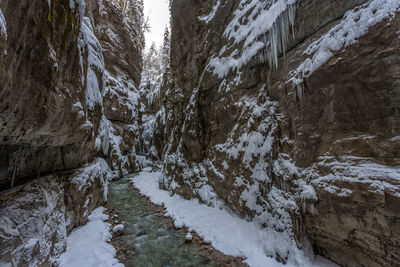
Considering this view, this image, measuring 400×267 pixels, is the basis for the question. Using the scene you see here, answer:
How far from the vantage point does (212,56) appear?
7875 mm

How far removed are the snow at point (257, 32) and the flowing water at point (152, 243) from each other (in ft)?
19.9

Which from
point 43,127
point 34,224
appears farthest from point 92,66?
point 34,224

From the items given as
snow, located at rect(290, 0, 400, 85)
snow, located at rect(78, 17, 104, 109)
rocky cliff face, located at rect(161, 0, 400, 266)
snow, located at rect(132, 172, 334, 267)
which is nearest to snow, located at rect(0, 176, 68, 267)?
snow, located at rect(78, 17, 104, 109)

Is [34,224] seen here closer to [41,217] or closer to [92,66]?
[41,217]

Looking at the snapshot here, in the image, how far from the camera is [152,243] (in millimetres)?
5039

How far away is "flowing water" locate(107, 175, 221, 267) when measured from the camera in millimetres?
4273

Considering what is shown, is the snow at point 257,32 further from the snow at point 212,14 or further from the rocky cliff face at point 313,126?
the snow at point 212,14

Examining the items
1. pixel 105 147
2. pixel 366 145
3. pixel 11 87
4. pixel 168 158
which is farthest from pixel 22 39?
pixel 105 147

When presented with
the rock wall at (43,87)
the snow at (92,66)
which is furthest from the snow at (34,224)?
the snow at (92,66)

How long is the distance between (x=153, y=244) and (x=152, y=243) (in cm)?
7

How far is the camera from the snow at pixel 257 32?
4.57 m

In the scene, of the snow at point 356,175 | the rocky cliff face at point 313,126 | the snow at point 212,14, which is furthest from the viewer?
the snow at point 212,14

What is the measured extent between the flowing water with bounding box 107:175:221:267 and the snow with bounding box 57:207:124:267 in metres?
0.31

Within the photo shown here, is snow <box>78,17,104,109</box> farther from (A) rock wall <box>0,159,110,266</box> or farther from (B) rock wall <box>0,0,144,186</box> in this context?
(A) rock wall <box>0,159,110,266</box>
